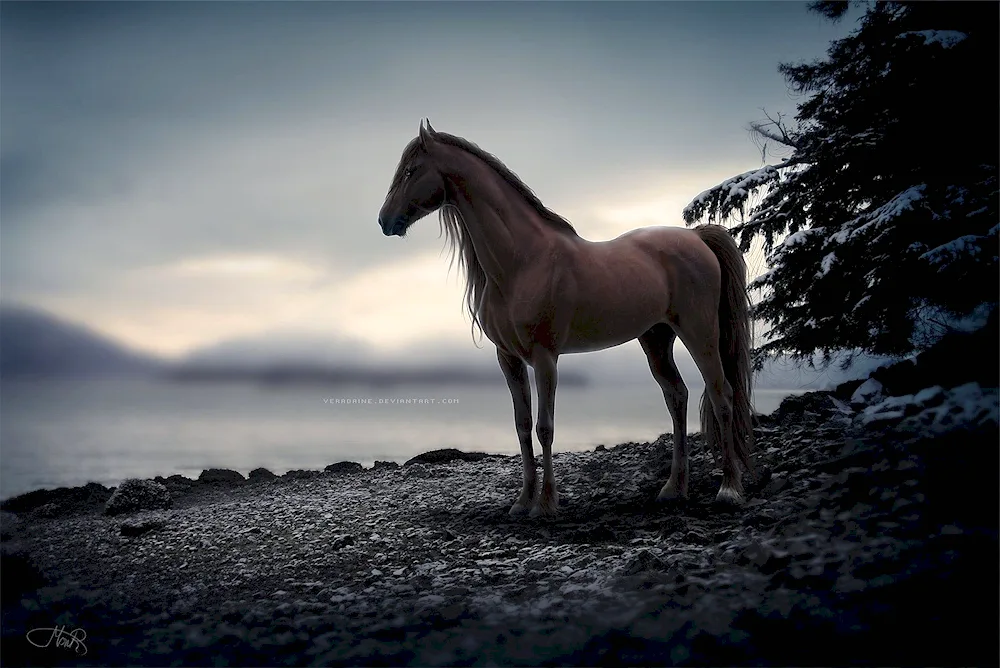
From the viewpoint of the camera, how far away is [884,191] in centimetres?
499

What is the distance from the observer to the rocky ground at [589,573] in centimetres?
236

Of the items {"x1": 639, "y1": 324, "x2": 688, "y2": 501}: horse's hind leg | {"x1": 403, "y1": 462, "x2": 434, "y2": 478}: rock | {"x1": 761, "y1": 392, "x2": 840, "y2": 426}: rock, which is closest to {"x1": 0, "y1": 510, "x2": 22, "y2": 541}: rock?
{"x1": 403, "y1": 462, "x2": 434, "y2": 478}: rock

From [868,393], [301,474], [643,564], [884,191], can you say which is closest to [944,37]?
[884,191]

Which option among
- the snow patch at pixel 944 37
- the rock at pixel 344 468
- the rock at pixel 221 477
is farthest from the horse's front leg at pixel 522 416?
the rock at pixel 221 477

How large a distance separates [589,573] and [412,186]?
251cm

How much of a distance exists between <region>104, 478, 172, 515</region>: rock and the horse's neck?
3498 mm

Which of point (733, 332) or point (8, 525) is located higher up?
point (733, 332)

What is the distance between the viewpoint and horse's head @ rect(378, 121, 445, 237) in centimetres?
404

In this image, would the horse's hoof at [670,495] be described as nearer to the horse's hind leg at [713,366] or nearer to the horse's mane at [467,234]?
the horse's hind leg at [713,366]

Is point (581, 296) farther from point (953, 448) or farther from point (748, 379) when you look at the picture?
point (953, 448)
